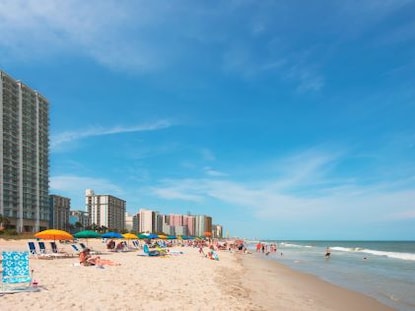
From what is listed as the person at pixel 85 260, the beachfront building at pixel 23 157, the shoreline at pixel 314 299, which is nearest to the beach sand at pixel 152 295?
the shoreline at pixel 314 299

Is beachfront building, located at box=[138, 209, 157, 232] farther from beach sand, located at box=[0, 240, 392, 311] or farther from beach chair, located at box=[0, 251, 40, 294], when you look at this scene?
beach chair, located at box=[0, 251, 40, 294]

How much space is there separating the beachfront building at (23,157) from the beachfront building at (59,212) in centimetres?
2564

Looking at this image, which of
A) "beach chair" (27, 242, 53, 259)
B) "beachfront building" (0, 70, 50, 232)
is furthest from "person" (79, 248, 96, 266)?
"beachfront building" (0, 70, 50, 232)

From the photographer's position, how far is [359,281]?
20.7m

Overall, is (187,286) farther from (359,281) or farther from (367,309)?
(359,281)

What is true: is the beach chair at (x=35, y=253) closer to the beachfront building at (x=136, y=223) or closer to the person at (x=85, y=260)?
the person at (x=85, y=260)

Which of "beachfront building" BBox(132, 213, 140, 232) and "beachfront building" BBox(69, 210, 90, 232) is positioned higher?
"beachfront building" BBox(69, 210, 90, 232)

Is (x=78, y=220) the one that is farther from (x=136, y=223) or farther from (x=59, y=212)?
(x=136, y=223)

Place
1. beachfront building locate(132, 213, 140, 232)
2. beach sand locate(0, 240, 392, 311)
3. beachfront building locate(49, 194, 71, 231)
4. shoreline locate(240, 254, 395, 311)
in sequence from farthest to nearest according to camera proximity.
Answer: beachfront building locate(132, 213, 140, 232)
beachfront building locate(49, 194, 71, 231)
shoreline locate(240, 254, 395, 311)
beach sand locate(0, 240, 392, 311)

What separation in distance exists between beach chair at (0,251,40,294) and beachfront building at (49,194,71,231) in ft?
413

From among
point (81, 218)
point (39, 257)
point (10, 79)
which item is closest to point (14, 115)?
point (10, 79)

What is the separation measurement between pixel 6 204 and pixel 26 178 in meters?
10.7

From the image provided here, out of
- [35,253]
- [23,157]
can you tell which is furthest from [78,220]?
[35,253]

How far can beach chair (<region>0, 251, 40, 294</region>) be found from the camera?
9.97 meters
